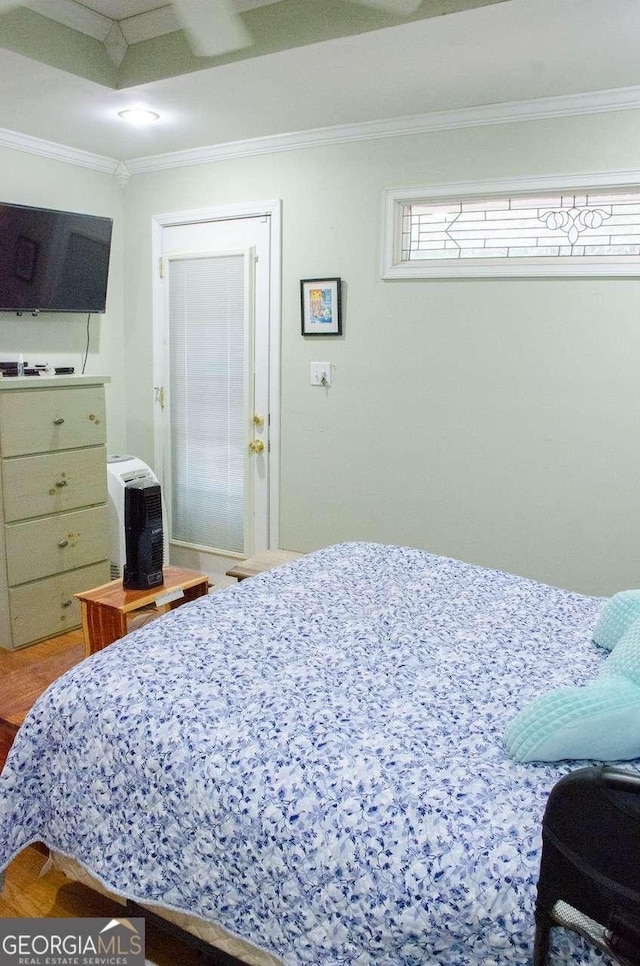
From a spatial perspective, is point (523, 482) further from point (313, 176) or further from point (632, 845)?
point (632, 845)

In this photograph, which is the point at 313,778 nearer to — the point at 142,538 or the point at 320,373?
the point at 142,538

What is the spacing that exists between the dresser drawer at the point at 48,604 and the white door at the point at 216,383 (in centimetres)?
76

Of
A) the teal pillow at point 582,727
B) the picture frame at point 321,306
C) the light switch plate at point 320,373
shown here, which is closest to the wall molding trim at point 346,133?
the picture frame at point 321,306

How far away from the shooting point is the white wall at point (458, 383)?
9.70 feet

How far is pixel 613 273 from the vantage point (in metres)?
2.88

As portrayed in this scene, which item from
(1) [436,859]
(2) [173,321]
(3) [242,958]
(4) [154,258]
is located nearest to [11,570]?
(2) [173,321]

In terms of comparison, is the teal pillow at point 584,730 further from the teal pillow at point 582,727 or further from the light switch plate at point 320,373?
the light switch plate at point 320,373

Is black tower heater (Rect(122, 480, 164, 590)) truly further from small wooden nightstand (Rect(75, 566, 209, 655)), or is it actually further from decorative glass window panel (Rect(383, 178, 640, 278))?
decorative glass window panel (Rect(383, 178, 640, 278))

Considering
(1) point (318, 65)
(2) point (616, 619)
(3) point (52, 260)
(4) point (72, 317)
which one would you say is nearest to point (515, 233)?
(1) point (318, 65)

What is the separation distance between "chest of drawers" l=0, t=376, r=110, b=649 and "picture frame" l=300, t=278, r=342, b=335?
110 centimetres

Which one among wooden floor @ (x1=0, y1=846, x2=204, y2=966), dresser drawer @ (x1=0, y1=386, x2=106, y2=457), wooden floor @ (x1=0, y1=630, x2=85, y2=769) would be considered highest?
dresser drawer @ (x1=0, y1=386, x2=106, y2=457)

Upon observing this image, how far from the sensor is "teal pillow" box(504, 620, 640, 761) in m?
1.30

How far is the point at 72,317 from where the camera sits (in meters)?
3.96

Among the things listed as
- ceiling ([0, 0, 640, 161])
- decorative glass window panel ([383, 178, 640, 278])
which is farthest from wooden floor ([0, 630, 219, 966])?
decorative glass window panel ([383, 178, 640, 278])
